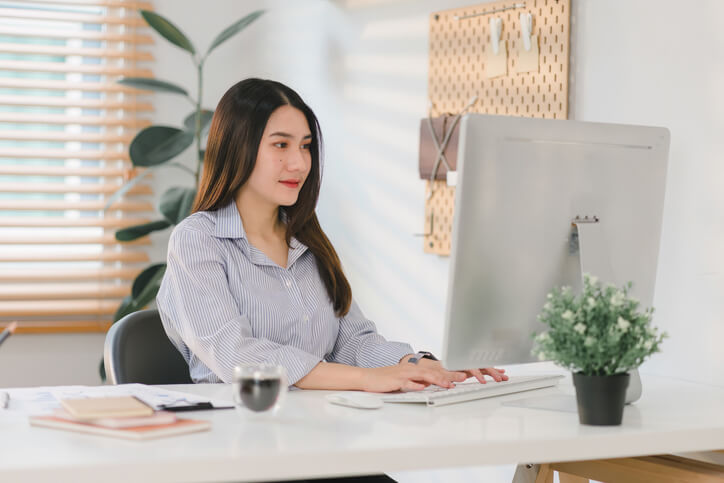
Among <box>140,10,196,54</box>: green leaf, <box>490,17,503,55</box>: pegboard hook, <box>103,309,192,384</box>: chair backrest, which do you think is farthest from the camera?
<box>140,10,196,54</box>: green leaf

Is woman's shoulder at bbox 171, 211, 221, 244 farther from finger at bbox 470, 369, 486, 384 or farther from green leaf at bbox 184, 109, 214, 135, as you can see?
green leaf at bbox 184, 109, 214, 135

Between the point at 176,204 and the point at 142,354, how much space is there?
4.70 feet

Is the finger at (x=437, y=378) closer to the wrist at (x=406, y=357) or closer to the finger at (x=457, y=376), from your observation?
the finger at (x=457, y=376)

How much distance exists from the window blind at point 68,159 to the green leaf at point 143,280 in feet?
0.89

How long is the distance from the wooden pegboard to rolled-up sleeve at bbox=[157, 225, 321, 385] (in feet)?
3.17

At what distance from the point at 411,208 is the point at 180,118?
1.24 metres

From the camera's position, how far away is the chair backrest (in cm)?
178

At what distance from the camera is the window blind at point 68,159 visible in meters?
3.41

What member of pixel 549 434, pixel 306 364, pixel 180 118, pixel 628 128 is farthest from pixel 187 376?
pixel 180 118

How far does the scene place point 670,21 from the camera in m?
1.95

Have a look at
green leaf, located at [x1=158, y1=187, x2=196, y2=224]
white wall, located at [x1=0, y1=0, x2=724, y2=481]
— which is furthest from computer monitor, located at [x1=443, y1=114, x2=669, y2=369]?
green leaf, located at [x1=158, y1=187, x2=196, y2=224]

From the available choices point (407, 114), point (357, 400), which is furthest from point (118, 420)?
point (407, 114)

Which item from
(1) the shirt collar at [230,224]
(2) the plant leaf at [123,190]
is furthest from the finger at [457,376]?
(2) the plant leaf at [123,190]

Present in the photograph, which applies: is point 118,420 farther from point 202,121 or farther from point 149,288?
point 202,121
